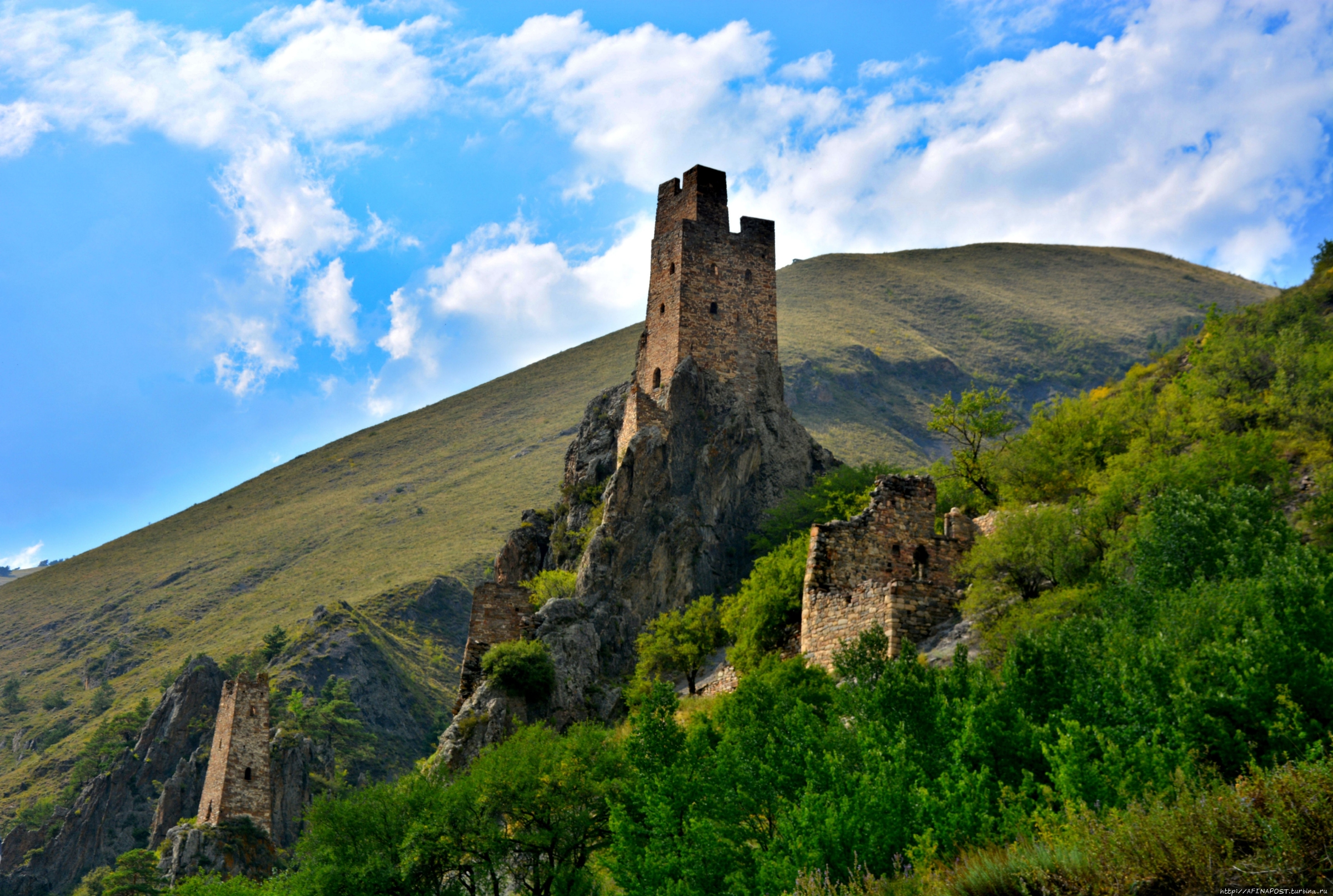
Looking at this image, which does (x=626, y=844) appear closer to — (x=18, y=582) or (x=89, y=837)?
(x=89, y=837)

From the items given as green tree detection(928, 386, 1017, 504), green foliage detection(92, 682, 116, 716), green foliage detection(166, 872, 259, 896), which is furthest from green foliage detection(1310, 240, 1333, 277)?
green foliage detection(92, 682, 116, 716)

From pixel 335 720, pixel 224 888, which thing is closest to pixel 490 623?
pixel 224 888

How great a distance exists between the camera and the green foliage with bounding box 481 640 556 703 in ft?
113

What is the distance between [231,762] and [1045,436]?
3639 centimetres

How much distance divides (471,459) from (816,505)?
242 ft

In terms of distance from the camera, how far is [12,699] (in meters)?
82.1

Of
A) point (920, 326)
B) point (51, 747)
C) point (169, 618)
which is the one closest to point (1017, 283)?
point (920, 326)

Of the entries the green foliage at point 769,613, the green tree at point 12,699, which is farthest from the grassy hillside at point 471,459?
the green foliage at point 769,613

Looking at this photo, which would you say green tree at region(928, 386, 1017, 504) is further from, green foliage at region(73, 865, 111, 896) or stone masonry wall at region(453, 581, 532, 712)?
green foliage at region(73, 865, 111, 896)

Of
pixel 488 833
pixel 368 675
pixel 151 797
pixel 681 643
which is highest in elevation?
pixel 368 675

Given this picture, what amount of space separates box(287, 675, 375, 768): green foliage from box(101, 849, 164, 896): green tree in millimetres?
11179

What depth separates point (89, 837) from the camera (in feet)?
201

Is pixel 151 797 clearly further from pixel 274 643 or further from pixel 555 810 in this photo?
pixel 555 810

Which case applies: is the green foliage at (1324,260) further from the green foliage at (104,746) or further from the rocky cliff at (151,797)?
the green foliage at (104,746)
